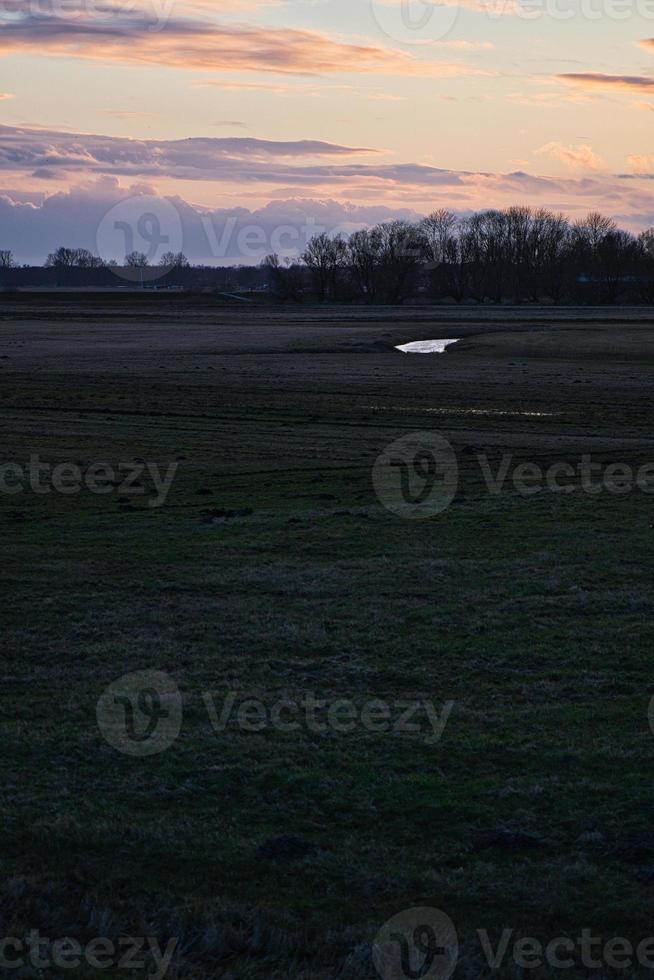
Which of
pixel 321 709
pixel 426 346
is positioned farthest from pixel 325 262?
pixel 321 709

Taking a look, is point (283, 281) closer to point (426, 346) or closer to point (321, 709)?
point (426, 346)

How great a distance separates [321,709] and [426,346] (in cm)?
6116

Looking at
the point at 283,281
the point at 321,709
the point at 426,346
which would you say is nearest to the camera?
the point at 321,709

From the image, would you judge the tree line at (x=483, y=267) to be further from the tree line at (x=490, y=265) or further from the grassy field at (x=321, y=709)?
the grassy field at (x=321, y=709)

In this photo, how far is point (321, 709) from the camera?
10344 mm

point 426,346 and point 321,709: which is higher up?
point 426,346

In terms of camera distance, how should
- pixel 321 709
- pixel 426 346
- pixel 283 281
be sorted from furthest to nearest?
pixel 283 281 < pixel 426 346 < pixel 321 709

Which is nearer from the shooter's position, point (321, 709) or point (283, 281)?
point (321, 709)

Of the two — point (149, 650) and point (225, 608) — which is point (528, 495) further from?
point (149, 650)

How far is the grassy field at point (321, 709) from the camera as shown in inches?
281

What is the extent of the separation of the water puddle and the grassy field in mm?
38411

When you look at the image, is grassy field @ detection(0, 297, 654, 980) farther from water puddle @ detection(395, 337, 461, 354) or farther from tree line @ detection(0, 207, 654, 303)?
tree line @ detection(0, 207, 654, 303)

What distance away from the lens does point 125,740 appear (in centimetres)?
967

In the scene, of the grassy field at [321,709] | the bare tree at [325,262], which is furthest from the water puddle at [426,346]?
the bare tree at [325,262]
